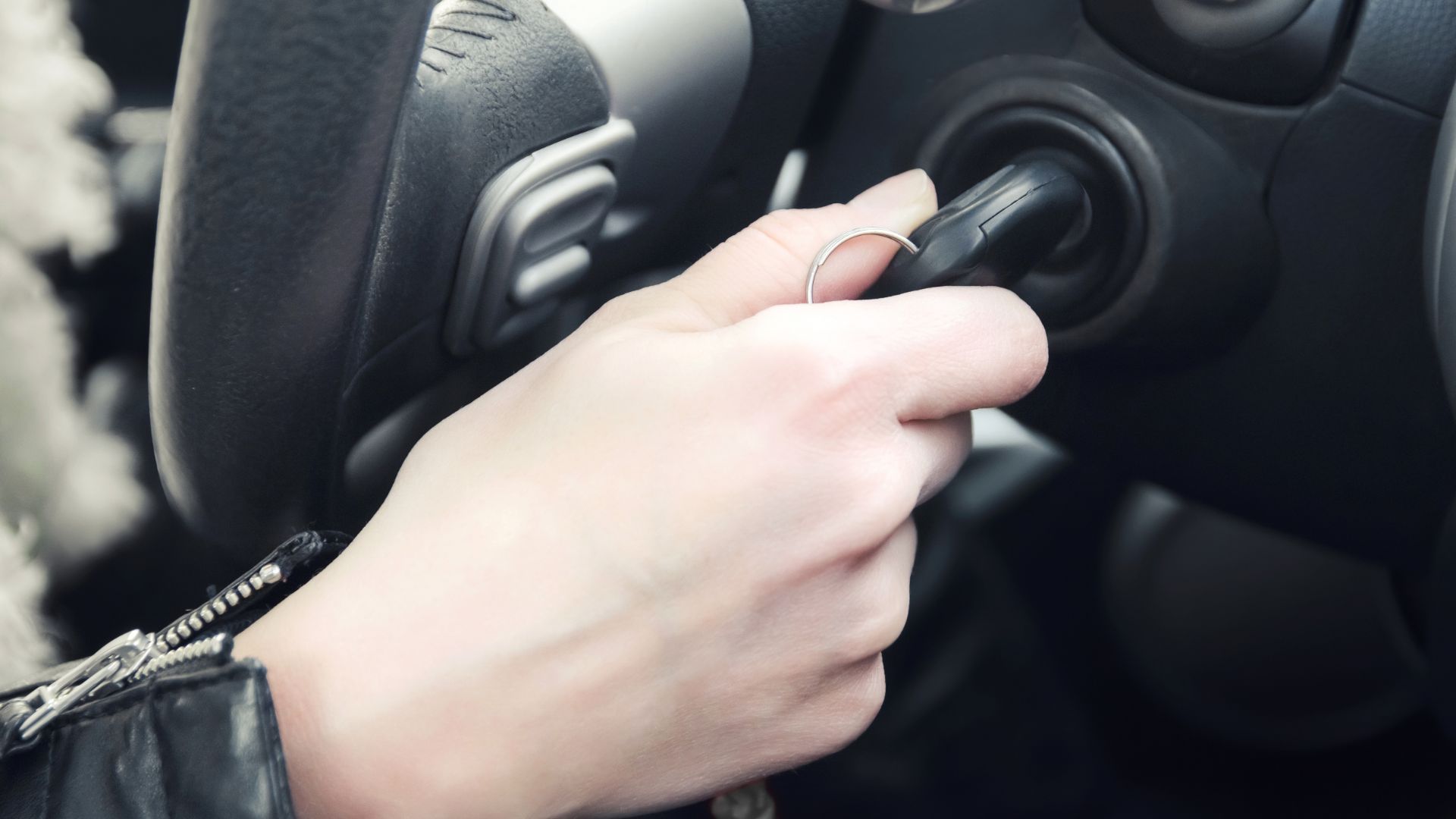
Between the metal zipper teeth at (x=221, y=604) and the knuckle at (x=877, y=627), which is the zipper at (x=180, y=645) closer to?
the metal zipper teeth at (x=221, y=604)

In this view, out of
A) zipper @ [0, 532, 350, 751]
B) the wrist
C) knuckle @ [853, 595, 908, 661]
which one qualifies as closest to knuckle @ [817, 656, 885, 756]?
knuckle @ [853, 595, 908, 661]

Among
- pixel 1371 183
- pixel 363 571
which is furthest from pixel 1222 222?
pixel 363 571

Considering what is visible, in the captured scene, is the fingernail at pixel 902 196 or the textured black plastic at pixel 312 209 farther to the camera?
the fingernail at pixel 902 196

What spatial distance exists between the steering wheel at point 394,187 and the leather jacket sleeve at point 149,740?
79mm

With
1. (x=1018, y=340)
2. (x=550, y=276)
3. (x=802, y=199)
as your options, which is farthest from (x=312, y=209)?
A: (x=802, y=199)

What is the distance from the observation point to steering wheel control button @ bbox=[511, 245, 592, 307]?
542mm

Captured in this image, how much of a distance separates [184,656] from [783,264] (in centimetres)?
28

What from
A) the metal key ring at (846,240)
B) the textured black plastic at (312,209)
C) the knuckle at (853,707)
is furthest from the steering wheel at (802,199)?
the knuckle at (853,707)

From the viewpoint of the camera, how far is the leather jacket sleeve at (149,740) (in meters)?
0.41

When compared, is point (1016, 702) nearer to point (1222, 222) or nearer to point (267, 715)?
point (1222, 222)

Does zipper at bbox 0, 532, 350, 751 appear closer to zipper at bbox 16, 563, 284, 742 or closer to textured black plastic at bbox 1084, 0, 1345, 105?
zipper at bbox 16, 563, 284, 742

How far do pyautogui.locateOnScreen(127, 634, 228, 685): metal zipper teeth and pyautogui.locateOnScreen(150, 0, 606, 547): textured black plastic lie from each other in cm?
7

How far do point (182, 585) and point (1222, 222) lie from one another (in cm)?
71

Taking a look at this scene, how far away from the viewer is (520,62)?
502 mm
